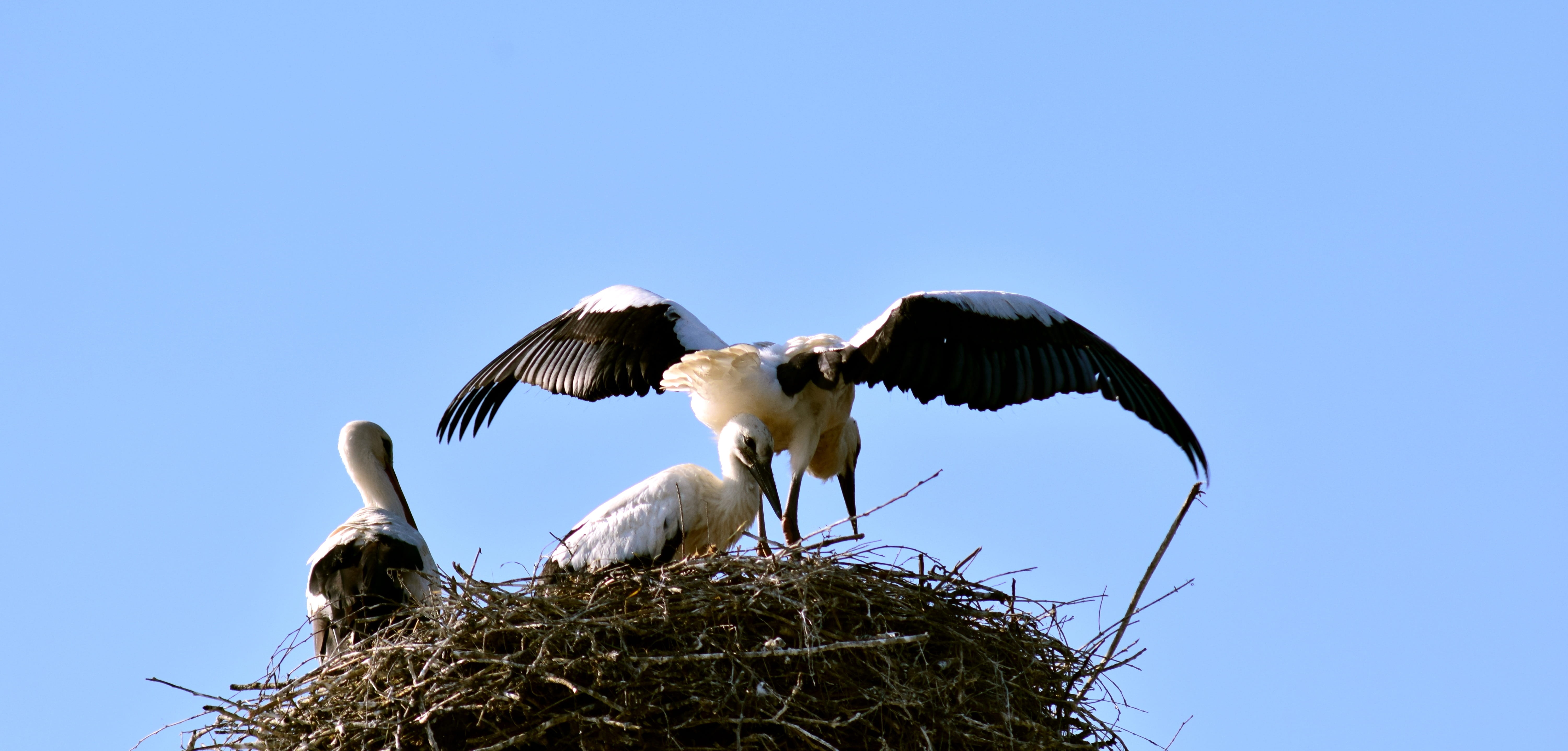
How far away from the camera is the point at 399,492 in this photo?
6723 mm

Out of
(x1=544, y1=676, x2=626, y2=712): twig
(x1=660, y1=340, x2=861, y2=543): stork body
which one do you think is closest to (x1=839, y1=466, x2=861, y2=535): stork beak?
(x1=660, y1=340, x2=861, y2=543): stork body

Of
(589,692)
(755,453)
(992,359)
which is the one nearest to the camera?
(589,692)

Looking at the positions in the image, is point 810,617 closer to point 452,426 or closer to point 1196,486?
point 1196,486

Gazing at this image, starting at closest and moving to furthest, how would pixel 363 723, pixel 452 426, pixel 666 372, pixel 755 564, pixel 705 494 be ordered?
pixel 363 723 → pixel 755 564 → pixel 705 494 → pixel 666 372 → pixel 452 426

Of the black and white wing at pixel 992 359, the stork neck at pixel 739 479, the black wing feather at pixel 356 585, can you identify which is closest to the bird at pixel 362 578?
the black wing feather at pixel 356 585

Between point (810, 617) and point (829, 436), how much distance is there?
86.1 inches

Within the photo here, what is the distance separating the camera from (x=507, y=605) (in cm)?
477

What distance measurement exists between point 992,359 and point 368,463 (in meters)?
2.38

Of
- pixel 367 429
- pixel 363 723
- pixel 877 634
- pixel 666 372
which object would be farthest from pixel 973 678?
pixel 367 429

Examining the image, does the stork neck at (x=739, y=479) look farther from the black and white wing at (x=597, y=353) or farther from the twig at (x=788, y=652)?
the twig at (x=788, y=652)

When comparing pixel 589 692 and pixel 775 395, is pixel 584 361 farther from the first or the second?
pixel 589 692

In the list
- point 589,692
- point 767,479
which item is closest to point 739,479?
point 767,479

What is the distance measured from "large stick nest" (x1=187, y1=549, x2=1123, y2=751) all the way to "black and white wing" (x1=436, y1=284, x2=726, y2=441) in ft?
5.75

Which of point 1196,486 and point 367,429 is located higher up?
point 367,429
